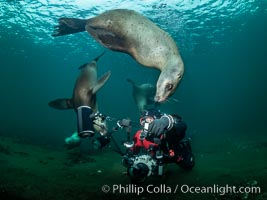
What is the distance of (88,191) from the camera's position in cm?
523

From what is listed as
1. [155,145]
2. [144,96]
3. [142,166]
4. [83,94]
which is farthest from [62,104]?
[144,96]

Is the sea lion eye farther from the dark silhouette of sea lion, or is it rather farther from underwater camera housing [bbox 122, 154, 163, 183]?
the dark silhouette of sea lion

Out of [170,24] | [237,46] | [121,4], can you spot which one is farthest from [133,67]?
[121,4]

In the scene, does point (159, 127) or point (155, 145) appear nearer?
point (159, 127)

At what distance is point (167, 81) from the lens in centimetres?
505

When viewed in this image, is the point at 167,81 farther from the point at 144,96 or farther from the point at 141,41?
the point at 144,96

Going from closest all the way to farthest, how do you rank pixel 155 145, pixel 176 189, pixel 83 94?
pixel 176 189 → pixel 155 145 → pixel 83 94

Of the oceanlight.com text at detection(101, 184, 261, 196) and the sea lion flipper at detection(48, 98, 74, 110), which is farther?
the sea lion flipper at detection(48, 98, 74, 110)

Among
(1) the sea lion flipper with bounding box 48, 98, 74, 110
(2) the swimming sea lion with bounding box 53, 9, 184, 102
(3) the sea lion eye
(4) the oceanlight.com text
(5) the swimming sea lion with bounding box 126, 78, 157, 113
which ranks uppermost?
(2) the swimming sea lion with bounding box 53, 9, 184, 102

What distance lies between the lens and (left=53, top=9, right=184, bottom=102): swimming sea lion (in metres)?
5.17

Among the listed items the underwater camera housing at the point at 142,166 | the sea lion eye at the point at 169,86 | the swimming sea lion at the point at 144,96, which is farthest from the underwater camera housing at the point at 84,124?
the swimming sea lion at the point at 144,96

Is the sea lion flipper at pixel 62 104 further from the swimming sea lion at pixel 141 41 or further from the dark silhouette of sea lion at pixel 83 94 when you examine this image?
the swimming sea lion at pixel 141 41

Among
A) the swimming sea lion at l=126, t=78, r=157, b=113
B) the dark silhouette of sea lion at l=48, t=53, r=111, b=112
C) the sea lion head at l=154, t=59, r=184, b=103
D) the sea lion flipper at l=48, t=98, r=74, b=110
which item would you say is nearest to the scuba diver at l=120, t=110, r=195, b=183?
the sea lion head at l=154, t=59, r=184, b=103

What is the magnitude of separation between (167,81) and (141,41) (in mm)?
1288
